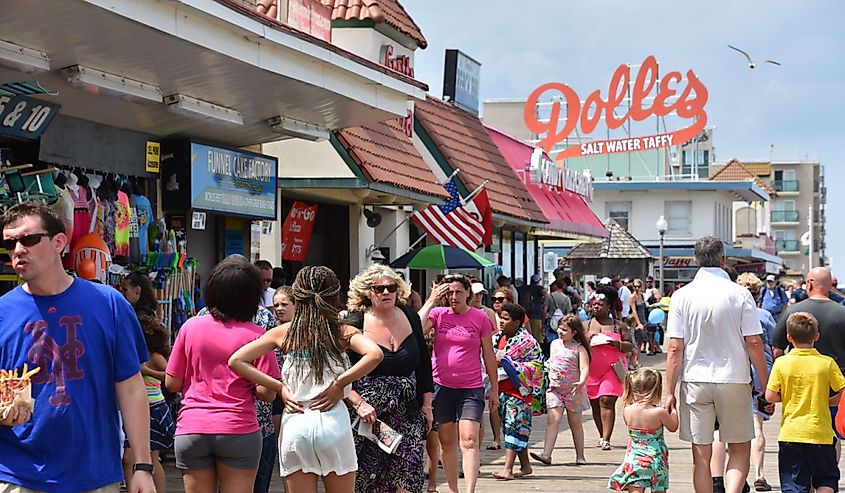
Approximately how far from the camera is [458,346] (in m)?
9.81

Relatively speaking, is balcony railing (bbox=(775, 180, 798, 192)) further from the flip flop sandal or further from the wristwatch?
the wristwatch

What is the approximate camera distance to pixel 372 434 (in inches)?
294

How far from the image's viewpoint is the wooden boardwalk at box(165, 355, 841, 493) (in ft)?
36.1

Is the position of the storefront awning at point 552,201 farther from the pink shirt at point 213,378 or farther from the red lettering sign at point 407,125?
the pink shirt at point 213,378

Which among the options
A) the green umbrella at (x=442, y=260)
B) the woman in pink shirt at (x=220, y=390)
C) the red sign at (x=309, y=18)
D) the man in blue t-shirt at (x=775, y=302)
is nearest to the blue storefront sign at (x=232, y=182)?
the red sign at (x=309, y=18)

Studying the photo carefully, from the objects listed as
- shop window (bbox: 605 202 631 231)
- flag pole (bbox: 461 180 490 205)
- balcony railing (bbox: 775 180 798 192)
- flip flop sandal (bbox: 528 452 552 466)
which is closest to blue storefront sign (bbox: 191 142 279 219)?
flip flop sandal (bbox: 528 452 552 466)

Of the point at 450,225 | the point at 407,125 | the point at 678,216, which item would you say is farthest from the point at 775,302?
the point at 678,216

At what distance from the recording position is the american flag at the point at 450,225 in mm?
20562

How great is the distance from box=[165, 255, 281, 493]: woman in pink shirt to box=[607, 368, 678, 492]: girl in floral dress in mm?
3055

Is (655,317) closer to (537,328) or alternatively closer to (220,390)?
(537,328)

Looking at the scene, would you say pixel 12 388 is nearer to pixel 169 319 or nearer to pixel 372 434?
pixel 372 434

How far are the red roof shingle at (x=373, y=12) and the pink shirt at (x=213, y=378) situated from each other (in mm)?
13662

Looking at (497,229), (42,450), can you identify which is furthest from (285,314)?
(497,229)

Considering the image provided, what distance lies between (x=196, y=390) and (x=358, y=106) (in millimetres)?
7523
